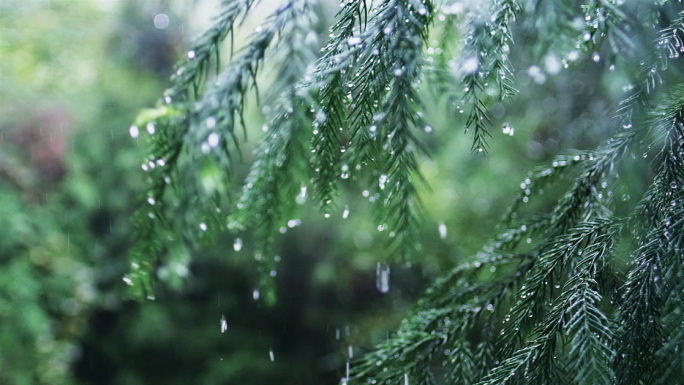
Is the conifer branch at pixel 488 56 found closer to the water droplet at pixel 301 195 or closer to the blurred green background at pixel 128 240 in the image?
the water droplet at pixel 301 195

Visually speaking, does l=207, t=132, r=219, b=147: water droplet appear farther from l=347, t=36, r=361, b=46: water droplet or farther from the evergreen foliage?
l=347, t=36, r=361, b=46: water droplet

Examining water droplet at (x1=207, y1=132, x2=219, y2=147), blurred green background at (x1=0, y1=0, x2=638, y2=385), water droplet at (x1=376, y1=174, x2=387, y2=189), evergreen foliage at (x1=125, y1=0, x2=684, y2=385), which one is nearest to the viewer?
evergreen foliage at (x1=125, y1=0, x2=684, y2=385)

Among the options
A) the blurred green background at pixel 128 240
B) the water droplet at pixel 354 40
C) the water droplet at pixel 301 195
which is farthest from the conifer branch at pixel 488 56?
the blurred green background at pixel 128 240

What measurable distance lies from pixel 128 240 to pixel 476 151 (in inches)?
159

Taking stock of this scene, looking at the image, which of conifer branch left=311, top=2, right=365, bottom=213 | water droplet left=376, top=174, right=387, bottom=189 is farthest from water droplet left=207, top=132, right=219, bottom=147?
water droplet left=376, top=174, right=387, bottom=189

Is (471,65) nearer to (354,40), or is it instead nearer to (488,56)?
(488,56)

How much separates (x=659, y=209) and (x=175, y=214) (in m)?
0.76

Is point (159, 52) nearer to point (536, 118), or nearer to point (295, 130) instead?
point (536, 118)

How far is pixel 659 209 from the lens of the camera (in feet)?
2.47

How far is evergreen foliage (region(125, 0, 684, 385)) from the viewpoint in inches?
27.2

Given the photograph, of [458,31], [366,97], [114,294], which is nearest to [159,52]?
[114,294]

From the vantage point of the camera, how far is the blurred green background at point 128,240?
369 cm

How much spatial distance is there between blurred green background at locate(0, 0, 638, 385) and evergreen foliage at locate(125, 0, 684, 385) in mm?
2431

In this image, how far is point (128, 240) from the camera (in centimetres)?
436
